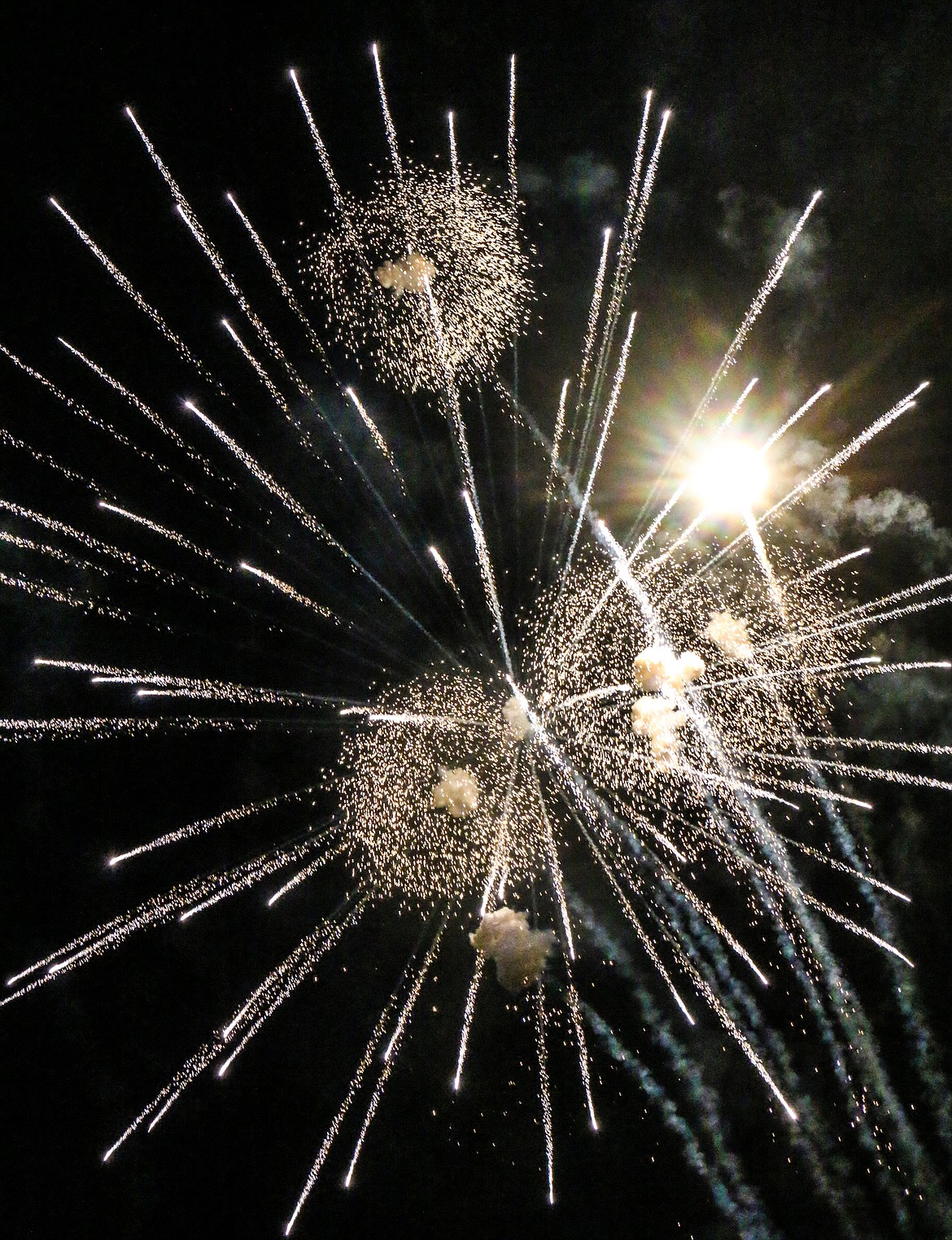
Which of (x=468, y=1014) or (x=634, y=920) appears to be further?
(x=468, y=1014)

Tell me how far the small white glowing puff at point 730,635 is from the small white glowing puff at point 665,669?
1.57 ft

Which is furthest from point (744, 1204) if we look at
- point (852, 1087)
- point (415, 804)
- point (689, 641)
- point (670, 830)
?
point (689, 641)

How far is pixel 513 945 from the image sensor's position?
14758mm

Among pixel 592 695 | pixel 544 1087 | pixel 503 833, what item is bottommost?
pixel 544 1087

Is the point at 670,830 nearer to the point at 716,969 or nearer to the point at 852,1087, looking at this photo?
the point at 716,969

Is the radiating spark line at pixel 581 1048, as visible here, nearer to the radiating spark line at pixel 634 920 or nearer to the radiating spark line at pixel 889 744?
the radiating spark line at pixel 634 920

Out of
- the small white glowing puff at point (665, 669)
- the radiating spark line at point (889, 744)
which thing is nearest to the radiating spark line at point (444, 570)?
the small white glowing puff at point (665, 669)

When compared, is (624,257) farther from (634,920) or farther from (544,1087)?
(544,1087)

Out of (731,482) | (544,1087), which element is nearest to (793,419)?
(731,482)

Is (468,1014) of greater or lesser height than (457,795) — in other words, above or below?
below

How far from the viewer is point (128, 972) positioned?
17625 millimetres

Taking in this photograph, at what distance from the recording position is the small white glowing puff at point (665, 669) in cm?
1282

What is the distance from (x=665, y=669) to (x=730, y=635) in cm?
135

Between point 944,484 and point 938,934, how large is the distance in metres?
8.84
